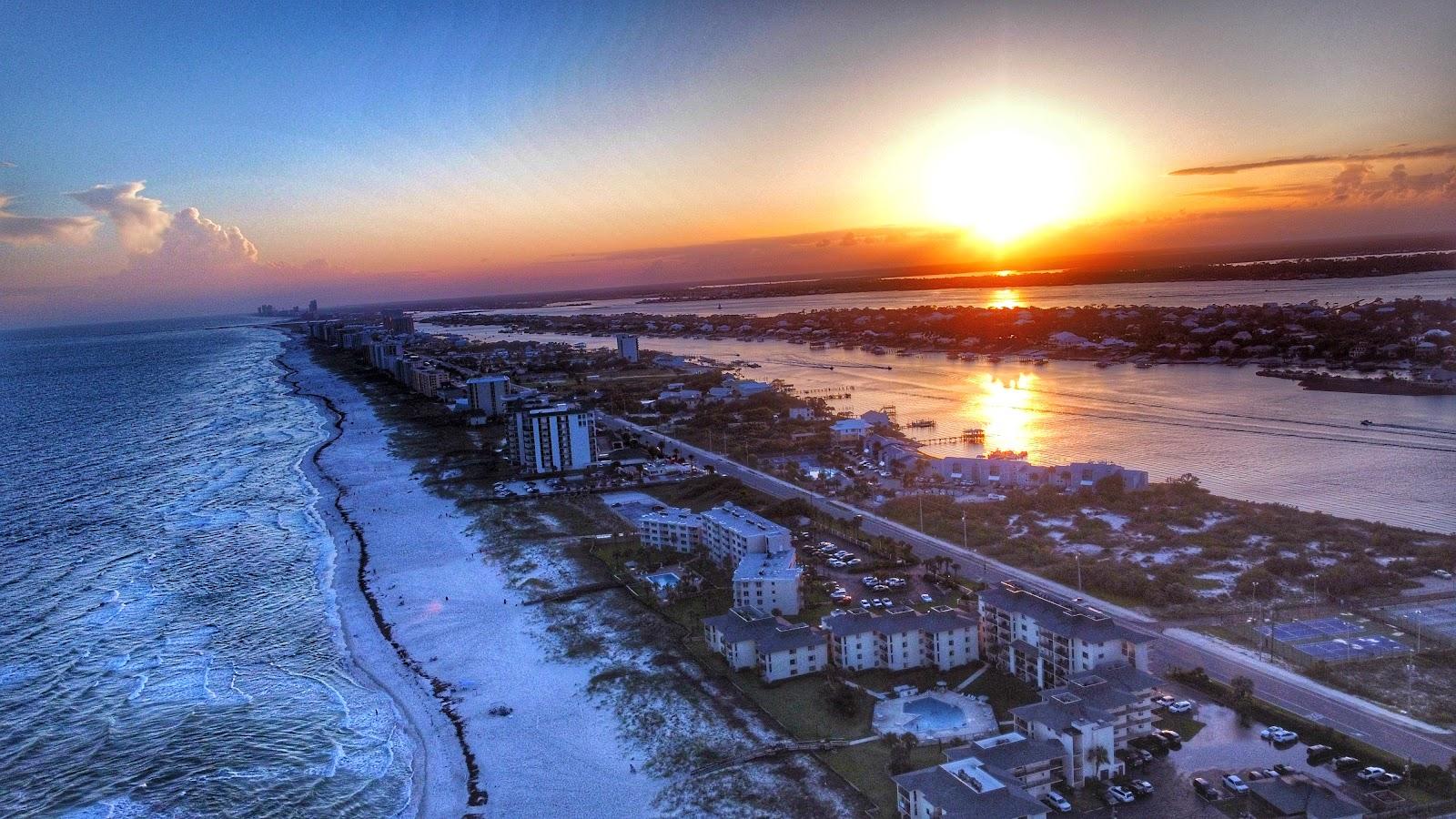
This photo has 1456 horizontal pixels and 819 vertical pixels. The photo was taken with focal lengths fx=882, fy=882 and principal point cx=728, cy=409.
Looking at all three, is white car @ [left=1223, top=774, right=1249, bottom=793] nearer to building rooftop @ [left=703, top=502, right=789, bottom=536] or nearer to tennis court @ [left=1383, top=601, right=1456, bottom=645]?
tennis court @ [left=1383, top=601, right=1456, bottom=645]

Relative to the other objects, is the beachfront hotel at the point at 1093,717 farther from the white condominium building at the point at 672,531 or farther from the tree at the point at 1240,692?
the white condominium building at the point at 672,531

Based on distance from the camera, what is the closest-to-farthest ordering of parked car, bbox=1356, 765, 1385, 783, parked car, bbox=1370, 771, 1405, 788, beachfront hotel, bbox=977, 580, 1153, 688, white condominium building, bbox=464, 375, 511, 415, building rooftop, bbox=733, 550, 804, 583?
parked car, bbox=1370, 771, 1405, 788 → parked car, bbox=1356, 765, 1385, 783 → beachfront hotel, bbox=977, 580, 1153, 688 → building rooftop, bbox=733, 550, 804, 583 → white condominium building, bbox=464, 375, 511, 415

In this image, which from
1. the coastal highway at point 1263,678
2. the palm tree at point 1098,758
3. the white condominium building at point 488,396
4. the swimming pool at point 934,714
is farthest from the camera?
the white condominium building at point 488,396

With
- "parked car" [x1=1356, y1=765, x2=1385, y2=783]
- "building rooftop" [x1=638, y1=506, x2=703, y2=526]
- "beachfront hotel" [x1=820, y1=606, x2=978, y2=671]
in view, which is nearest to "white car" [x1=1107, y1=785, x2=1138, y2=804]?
"parked car" [x1=1356, y1=765, x2=1385, y2=783]

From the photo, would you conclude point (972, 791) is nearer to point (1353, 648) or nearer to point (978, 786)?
point (978, 786)

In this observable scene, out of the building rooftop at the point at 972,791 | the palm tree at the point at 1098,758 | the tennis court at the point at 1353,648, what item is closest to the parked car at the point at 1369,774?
the palm tree at the point at 1098,758
